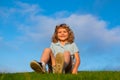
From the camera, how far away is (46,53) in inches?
464

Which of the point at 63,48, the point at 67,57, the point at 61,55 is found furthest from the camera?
the point at 63,48

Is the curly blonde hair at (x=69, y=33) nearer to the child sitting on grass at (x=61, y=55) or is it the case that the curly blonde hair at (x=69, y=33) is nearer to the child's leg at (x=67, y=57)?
the child sitting on grass at (x=61, y=55)

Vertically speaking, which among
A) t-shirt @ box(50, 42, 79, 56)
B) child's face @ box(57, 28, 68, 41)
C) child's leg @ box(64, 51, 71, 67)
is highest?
child's face @ box(57, 28, 68, 41)

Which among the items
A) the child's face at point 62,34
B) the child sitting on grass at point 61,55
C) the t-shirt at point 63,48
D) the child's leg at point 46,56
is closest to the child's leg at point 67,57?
the child sitting on grass at point 61,55

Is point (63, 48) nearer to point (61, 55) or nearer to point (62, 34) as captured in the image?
point (62, 34)

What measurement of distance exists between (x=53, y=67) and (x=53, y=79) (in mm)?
2939

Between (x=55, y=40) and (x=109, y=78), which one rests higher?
(x=55, y=40)

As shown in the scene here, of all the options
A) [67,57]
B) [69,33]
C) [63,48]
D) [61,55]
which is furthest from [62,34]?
[61,55]

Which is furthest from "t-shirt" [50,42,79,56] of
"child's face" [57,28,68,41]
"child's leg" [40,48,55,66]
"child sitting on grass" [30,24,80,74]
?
"child's leg" [40,48,55,66]

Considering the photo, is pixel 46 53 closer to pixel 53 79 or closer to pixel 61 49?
pixel 61 49

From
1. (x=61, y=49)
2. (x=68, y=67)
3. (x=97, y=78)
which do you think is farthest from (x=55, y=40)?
(x=97, y=78)

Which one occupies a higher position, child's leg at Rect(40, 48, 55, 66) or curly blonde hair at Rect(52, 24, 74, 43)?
curly blonde hair at Rect(52, 24, 74, 43)

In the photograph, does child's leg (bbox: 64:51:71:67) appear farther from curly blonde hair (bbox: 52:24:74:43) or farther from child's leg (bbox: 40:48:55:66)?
curly blonde hair (bbox: 52:24:74:43)

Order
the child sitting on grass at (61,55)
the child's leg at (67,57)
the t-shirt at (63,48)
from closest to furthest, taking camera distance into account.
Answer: the child sitting on grass at (61,55) → the child's leg at (67,57) → the t-shirt at (63,48)
